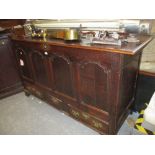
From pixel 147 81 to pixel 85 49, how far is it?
940 millimetres

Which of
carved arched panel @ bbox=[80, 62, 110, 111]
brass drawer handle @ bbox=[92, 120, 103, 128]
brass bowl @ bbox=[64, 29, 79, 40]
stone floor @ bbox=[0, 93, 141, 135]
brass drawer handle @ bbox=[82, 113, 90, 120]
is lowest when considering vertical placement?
stone floor @ bbox=[0, 93, 141, 135]

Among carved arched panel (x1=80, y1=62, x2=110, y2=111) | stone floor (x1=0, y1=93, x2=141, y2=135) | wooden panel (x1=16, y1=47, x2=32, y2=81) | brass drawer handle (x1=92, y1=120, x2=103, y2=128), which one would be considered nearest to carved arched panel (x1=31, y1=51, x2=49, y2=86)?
wooden panel (x1=16, y1=47, x2=32, y2=81)

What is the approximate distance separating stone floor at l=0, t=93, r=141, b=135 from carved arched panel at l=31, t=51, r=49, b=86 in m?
0.47

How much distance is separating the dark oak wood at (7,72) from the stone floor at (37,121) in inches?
8.4

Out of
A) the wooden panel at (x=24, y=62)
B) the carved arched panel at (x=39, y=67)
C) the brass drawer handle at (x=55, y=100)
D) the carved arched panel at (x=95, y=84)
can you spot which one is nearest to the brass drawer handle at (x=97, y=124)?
the carved arched panel at (x=95, y=84)

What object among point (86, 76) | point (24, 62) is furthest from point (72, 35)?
point (24, 62)

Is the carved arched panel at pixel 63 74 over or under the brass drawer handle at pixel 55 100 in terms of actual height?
over

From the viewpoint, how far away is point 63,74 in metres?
1.64

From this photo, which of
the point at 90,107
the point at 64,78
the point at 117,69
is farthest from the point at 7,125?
the point at 117,69

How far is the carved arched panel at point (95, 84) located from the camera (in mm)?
1290

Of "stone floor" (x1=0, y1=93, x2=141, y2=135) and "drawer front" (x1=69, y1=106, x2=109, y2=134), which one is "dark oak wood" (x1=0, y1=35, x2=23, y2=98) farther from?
"drawer front" (x1=69, y1=106, x2=109, y2=134)

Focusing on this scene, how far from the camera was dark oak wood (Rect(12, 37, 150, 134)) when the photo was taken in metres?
1.21

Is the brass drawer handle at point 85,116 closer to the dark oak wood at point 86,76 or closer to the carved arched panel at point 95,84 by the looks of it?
the dark oak wood at point 86,76
